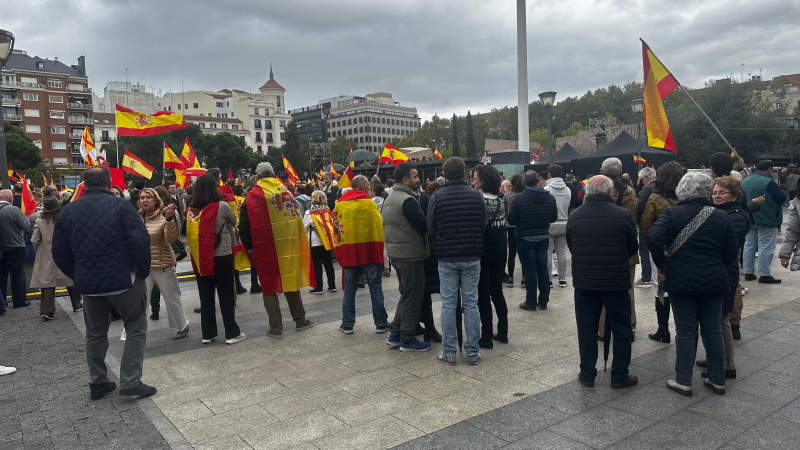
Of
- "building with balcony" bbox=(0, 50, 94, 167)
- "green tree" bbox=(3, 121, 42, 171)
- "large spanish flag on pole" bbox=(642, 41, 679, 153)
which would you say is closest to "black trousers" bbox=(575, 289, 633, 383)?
"large spanish flag on pole" bbox=(642, 41, 679, 153)

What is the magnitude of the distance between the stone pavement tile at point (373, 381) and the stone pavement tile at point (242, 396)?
20.9 inches

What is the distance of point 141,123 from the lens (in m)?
11.5

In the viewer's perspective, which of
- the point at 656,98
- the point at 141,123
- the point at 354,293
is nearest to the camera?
the point at 354,293

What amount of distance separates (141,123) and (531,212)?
850 centimetres

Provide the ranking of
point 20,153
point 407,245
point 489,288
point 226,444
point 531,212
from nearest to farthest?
point 226,444 < point 407,245 < point 489,288 < point 531,212 < point 20,153

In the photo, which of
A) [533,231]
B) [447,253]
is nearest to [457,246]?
[447,253]

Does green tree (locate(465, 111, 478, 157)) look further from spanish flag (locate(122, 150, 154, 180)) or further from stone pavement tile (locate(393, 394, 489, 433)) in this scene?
stone pavement tile (locate(393, 394, 489, 433))

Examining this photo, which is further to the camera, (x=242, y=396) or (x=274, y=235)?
(x=274, y=235)

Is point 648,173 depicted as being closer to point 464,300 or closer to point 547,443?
point 464,300

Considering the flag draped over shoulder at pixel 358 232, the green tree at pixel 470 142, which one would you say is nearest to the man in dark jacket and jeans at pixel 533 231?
the flag draped over shoulder at pixel 358 232

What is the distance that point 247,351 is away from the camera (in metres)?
6.12

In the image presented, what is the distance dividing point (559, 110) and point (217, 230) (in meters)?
110

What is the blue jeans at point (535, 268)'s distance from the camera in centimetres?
749

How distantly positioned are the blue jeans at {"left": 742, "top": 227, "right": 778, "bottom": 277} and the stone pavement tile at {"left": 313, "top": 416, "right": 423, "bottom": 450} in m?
7.48
